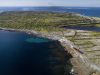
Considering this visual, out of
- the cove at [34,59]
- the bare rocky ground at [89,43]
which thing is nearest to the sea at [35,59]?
the cove at [34,59]

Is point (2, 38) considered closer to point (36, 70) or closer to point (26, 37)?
point (26, 37)

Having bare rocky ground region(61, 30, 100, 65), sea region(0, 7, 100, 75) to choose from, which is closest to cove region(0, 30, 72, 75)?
sea region(0, 7, 100, 75)

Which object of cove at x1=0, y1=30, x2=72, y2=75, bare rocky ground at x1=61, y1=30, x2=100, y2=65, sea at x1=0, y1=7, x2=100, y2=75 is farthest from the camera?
bare rocky ground at x1=61, y1=30, x2=100, y2=65

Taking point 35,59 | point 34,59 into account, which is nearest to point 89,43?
point 35,59

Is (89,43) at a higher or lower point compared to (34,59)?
higher

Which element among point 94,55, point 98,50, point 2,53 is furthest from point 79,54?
point 2,53

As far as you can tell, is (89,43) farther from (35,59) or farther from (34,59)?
(34,59)

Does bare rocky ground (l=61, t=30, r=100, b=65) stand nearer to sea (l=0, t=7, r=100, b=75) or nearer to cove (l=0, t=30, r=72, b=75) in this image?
sea (l=0, t=7, r=100, b=75)

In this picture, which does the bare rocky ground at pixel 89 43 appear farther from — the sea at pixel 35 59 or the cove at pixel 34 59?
the cove at pixel 34 59

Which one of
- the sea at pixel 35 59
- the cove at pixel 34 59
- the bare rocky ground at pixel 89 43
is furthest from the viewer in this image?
the bare rocky ground at pixel 89 43
